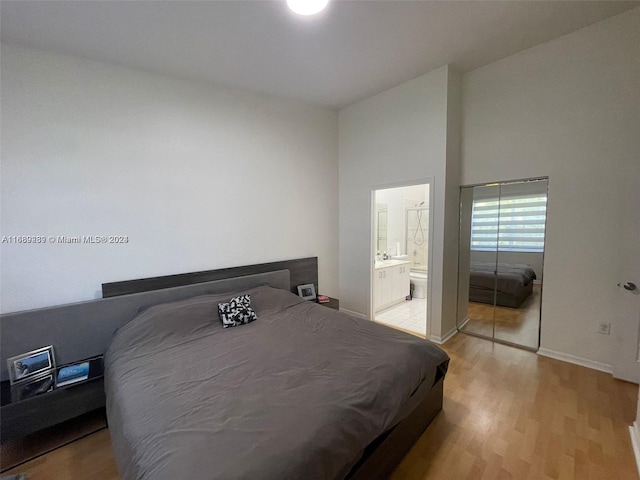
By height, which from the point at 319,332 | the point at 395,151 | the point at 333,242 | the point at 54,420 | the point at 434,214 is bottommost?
the point at 54,420

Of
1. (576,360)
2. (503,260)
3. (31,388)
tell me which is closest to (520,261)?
(503,260)

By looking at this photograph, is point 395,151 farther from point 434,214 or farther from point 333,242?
point 333,242

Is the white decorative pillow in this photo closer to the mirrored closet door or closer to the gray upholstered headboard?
the gray upholstered headboard

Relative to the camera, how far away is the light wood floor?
1601mm

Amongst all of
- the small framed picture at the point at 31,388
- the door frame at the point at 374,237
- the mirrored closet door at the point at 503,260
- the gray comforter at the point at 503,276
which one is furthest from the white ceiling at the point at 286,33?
the small framed picture at the point at 31,388

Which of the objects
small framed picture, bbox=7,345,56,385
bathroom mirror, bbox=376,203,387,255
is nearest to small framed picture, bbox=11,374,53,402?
small framed picture, bbox=7,345,56,385

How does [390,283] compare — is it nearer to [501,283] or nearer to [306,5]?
[501,283]

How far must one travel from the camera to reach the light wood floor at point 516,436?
1.60 meters

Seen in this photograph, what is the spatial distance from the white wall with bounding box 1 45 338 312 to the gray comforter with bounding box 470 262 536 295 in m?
2.45

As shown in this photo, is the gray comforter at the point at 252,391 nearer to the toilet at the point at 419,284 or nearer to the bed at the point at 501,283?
the bed at the point at 501,283

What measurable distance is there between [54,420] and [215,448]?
1.68 meters

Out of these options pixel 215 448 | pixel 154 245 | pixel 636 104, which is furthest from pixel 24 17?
pixel 636 104

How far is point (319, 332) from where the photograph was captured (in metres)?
2.26

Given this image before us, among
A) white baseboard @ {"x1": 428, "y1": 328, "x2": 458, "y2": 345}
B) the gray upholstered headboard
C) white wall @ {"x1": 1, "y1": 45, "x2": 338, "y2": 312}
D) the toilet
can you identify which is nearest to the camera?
the gray upholstered headboard
